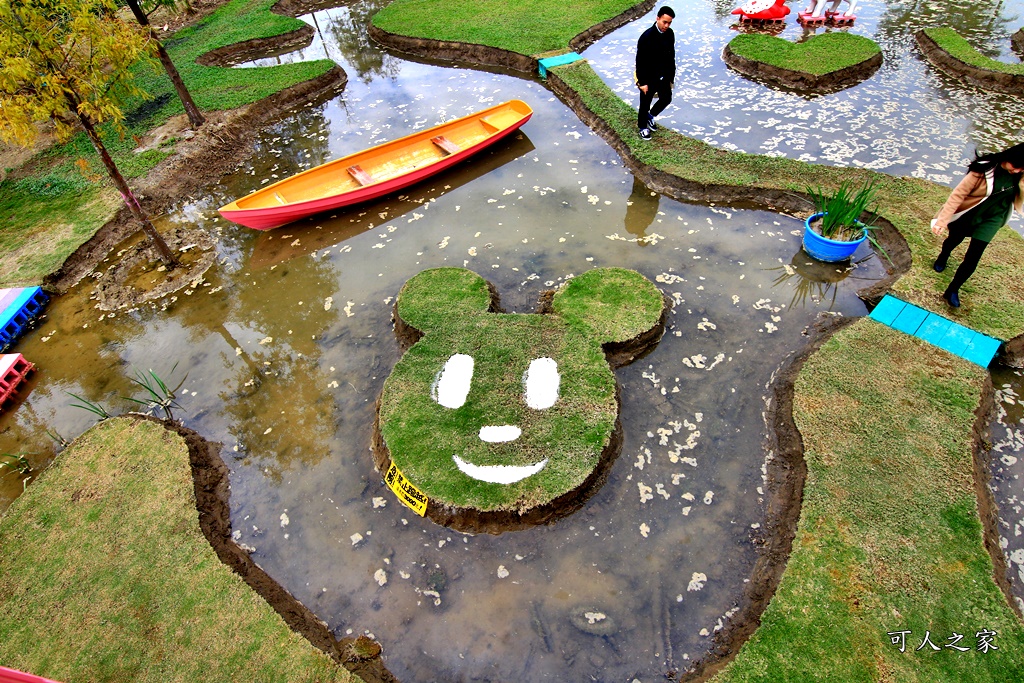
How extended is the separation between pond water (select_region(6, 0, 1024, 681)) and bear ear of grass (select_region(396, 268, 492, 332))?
515 mm

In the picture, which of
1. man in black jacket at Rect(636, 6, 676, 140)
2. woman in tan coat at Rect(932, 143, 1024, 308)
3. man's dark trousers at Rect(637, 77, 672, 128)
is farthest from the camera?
man's dark trousers at Rect(637, 77, 672, 128)

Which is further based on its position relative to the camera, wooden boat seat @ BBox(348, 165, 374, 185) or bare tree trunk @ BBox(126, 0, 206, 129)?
bare tree trunk @ BBox(126, 0, 206, 129)

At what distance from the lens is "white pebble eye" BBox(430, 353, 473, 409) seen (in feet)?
20.6

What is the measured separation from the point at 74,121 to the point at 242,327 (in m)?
3.56

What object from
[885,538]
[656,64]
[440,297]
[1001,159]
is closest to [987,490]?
[885,538]

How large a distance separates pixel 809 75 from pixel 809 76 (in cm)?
2

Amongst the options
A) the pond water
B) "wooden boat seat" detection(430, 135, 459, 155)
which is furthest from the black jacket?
"wooden boat seat" detection(430, 135, 459, 155)

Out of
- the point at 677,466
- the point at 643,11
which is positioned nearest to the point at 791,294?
the point at 677,466

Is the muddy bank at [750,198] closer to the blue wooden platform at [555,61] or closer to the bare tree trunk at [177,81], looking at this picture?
the blue wooden platform at [555,61]

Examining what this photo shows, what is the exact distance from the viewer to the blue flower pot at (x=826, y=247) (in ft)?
24.6

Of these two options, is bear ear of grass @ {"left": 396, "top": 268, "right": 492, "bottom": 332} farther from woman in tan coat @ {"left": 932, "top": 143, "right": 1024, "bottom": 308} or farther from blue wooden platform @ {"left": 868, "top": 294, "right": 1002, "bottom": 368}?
woman in tan coat @ {"left": 932, "top": 143, "right": 1024, "bottom": 308}

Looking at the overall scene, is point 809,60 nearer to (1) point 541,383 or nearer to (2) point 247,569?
(1) point 541,383

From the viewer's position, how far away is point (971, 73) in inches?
469

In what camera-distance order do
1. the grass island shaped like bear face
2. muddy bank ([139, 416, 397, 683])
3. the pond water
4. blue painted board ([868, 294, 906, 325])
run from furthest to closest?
blue painted board ([868, 294, 906, 325])
the grass island shaped like bear face
the pond water
muddy bank ([139, 416, 397, 683])
